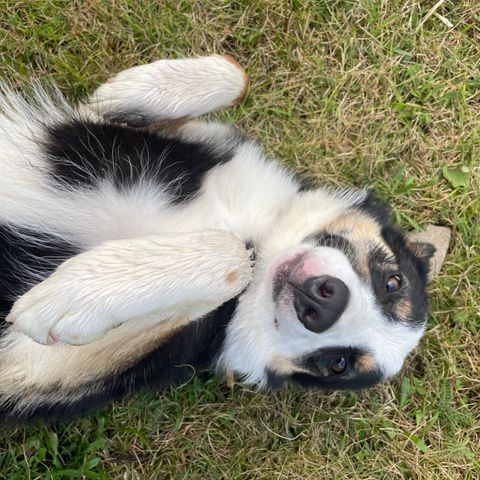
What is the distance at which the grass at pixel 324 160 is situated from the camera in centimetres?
380

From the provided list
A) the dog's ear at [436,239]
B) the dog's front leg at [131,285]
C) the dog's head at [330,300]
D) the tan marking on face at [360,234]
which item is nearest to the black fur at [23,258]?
the dog's front leg at [131,285]

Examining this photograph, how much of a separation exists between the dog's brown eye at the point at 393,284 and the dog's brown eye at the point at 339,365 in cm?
44

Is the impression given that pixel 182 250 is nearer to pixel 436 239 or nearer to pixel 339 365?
pixel 339 365

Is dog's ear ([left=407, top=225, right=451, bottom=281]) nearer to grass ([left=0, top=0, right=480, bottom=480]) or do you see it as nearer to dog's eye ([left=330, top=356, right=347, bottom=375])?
grass ([left=0, top=0, right=480, bottom=480])

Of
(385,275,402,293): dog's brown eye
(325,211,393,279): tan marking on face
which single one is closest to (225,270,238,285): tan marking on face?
(325,211,393,279): tan marking on face

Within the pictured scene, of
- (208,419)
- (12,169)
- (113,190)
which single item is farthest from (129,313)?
(208,419)

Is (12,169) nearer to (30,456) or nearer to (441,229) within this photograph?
(30,456)

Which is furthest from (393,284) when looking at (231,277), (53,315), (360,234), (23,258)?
(23,258)

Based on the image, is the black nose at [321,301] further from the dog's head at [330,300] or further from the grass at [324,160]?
the grass at [324,160]

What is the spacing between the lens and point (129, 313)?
94.3 inches

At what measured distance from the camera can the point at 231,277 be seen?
2.56 m

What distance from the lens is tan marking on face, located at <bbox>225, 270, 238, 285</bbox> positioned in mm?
2551

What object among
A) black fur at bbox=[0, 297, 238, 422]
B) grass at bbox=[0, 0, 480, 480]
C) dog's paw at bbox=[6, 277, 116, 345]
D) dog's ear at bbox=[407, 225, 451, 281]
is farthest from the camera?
dog's ear at bbox=[407, 225, 451, 281]

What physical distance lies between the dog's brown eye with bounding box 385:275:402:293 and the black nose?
0.39 m
